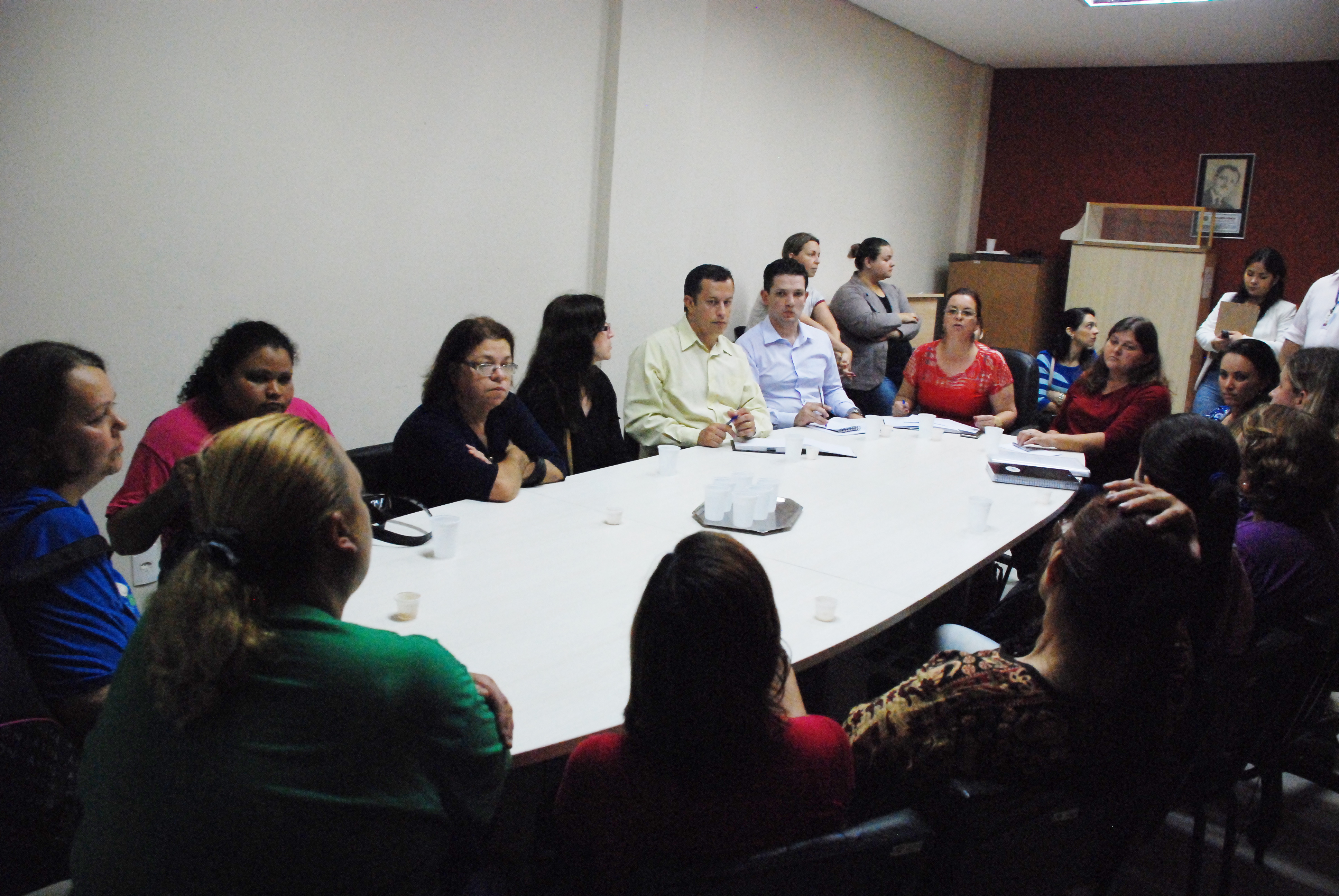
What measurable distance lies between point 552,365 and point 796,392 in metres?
1.50

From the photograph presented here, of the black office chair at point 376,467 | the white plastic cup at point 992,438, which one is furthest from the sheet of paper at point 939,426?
the black office chair at point 376,467

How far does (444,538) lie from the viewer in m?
2.32

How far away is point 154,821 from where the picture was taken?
105 centimetres

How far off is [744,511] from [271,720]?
1702 mm

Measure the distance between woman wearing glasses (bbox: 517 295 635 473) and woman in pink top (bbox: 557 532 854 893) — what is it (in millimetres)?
2265

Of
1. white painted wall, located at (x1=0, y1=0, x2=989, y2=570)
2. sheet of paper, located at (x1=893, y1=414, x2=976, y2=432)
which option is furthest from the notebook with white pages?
white painted wall, located at (x1=0, y1=0, x2=989, y2=570)

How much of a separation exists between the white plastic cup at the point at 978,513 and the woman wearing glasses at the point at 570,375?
131cm

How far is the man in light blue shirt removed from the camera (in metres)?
4.64

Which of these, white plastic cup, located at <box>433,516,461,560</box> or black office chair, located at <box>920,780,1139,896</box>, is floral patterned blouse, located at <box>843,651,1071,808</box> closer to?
black office chair, located at <box>920,780,1139,896</box>

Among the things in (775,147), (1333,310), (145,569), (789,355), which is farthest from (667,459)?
(775,147)

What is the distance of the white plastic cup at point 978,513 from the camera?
2785 mm

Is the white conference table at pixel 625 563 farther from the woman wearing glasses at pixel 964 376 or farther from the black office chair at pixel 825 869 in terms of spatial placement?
the woman wearing glasses at pixel 964 376

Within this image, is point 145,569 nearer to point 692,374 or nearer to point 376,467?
point 376,467

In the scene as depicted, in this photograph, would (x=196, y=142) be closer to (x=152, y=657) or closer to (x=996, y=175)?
(x=152, y=657)
